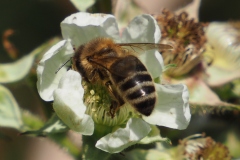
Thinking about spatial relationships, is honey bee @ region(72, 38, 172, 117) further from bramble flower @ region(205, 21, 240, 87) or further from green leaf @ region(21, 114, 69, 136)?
bramble flower @ region(205, 21, 240, 87)

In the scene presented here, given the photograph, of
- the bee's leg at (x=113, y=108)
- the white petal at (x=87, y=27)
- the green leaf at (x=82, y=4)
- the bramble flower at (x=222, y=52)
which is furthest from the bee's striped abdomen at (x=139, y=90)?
the bramble flower at (x=222, y=52)

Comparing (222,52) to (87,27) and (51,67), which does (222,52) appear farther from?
(51,67)

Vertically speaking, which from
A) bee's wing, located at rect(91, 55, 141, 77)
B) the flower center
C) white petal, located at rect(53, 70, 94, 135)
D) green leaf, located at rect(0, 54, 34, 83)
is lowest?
green leaf, located at rect(0, 54, 34, 83)

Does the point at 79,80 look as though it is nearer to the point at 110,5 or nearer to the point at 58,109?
the point at 58,109


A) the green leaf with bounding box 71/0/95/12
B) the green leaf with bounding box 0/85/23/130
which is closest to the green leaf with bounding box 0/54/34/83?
the green leaf with bounding box 0/85/23/130

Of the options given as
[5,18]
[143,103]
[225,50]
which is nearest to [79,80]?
[143,103]

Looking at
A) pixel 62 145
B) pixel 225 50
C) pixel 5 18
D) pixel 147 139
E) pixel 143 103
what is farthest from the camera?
pixel 5 18
